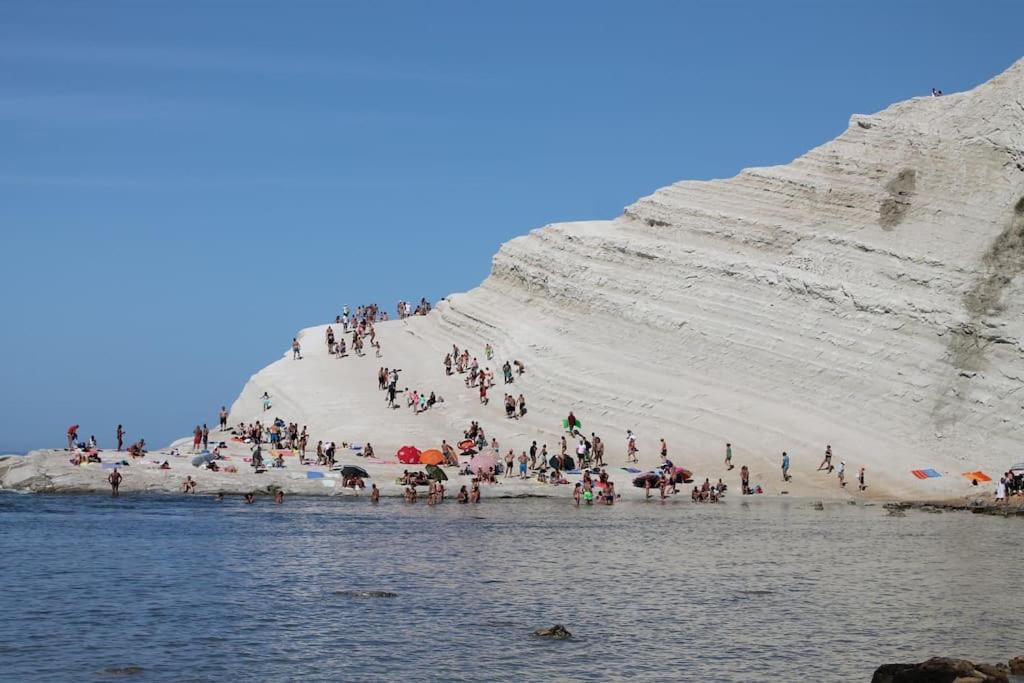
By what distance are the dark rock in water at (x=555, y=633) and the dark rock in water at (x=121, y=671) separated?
21.9 ft

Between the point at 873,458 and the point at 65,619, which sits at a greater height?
the point at 873,458

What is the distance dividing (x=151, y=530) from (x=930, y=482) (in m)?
26.5

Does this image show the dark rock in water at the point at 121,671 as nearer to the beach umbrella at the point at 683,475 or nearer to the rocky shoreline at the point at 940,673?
the rocky shoreline at the point at 940,673

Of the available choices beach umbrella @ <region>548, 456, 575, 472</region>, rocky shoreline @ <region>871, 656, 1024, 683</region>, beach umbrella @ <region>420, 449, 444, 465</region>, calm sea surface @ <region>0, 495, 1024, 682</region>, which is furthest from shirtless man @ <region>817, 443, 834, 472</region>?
rocky shoreline @ <region>871, 656, 1024, 683</region>

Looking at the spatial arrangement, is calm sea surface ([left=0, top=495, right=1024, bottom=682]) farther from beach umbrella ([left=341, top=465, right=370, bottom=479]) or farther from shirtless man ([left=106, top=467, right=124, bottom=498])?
beach umbrella ([left=341, top=465, right=370, bottom=479])

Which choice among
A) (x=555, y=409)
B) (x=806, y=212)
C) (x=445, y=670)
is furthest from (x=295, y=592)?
(x=806, y=212)

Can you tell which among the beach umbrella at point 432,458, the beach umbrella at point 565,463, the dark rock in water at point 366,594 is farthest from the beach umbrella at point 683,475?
the dark rock in water at point 366,594

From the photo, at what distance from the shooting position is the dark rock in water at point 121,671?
1862 cm

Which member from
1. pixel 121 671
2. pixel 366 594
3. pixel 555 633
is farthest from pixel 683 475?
pixel 121 671

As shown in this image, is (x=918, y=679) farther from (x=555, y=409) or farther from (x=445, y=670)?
(x=555, y=409)

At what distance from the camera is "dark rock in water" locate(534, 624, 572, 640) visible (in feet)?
71.1

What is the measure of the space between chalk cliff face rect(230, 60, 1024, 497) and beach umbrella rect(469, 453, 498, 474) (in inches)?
136

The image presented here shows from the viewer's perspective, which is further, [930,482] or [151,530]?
[930,482]

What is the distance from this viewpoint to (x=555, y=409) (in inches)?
1987
